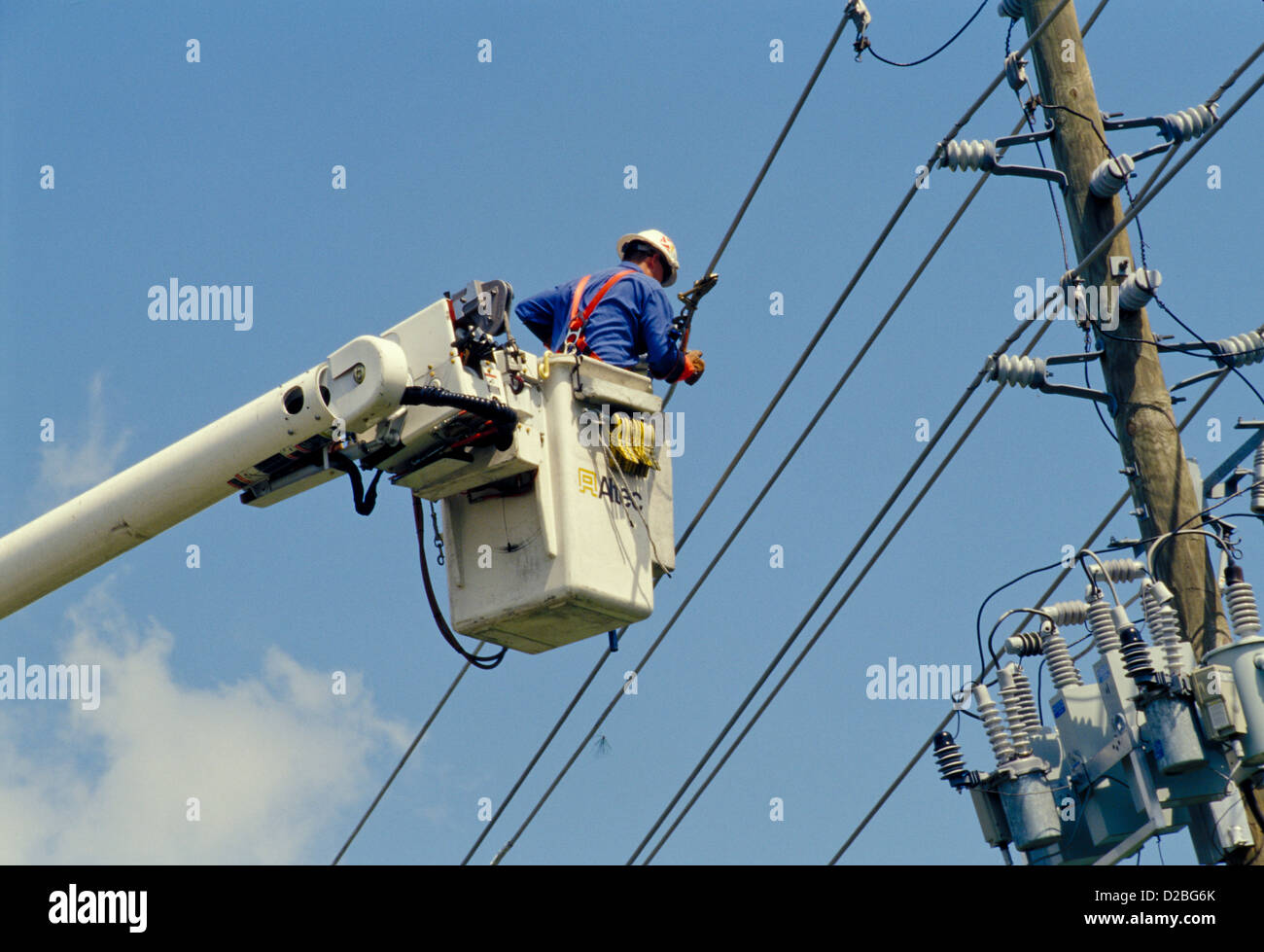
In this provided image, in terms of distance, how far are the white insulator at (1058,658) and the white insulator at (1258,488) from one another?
1.13 m

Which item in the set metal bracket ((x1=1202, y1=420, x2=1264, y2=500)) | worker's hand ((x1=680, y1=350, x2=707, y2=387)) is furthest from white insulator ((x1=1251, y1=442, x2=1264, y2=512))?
worker's hand ((x1=680, y1=350, x2=707, y2=387))

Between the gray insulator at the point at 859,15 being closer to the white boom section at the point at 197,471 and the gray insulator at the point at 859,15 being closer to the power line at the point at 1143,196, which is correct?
the power line at the point at 1143,196

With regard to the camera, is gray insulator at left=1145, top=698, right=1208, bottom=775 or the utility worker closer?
gray insulator at left=1145, top=698, right=1208, bottom=775

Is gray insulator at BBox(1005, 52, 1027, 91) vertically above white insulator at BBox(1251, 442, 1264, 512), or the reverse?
gray insulator at BBox(1005, 52, 1027, 91)

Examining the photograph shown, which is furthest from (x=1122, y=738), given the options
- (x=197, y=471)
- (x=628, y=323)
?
(x=197, y=471)

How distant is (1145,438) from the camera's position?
1022cm

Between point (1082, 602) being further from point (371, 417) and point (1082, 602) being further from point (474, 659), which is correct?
point (371, 417)

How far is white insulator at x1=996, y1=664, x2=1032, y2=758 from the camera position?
9.91m

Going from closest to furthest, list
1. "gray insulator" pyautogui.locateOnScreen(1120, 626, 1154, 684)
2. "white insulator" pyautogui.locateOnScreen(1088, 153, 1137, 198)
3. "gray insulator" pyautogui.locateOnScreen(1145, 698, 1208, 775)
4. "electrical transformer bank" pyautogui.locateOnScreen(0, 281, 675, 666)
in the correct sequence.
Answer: "electrical transformer bank" pyautogui.locateOnScreen(0, 281, 675, 666)
"gray insulator" pyautogui.locateOnScreen(1145, 698, 1208, 775)
"gray insulator" pyautogui.locateOnScreen(1120, 626, 1154, 684)
"white insulator" pyautogui.locateOnScreen(1088, 153, 1137, 198)

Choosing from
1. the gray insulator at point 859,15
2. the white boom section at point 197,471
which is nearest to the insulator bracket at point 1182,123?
the gray insulator at point 859,15

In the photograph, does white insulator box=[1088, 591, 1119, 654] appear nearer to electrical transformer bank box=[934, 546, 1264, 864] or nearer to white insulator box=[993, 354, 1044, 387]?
electrical transformer bank box=[934, 546, 1264, 864]

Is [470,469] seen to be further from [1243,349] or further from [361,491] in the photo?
[1243,349]

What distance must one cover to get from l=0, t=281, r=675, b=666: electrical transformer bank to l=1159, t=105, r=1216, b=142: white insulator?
331 centimetres

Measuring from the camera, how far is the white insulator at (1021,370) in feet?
34.1
